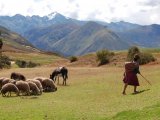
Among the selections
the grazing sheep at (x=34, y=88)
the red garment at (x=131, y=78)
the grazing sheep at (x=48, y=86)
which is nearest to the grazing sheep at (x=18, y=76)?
the grazing sheep at (x=48, y=86)

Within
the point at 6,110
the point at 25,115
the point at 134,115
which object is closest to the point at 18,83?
the point at 6,110

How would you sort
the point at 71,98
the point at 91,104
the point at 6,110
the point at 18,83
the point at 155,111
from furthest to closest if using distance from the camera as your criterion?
1. the point at 18,83
2. the point at 71,98
3. the point at 91,104
4. the point at 6,110
5. the point at 155,111

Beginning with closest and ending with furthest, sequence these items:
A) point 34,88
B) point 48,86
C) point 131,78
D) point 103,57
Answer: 1. point 131,78
2. point 34,88
3. point 48,86
4. point 103,57

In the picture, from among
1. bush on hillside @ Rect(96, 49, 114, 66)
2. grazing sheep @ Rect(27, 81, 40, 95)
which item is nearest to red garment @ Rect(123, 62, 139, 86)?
grazing sheep @ Rect(27, 81, 40, 95)

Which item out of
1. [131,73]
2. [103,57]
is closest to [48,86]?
[131,73]

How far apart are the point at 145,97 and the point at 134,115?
7.32 m

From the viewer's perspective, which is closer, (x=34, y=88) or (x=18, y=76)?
(x=34, y=88)

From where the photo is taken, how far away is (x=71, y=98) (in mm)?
31656

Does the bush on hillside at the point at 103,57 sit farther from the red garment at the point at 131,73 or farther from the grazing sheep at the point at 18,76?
the red garment at the point at 131,73

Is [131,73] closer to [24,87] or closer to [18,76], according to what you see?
[24,87]

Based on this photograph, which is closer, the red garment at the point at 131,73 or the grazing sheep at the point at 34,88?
the red garment at the point at 131,73

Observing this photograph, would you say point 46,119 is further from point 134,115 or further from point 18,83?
point 18,83

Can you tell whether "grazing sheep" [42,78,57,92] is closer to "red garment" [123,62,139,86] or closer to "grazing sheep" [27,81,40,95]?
"grazing sheep" [27,81,40,95]

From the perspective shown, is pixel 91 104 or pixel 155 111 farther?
pixel 91 104
